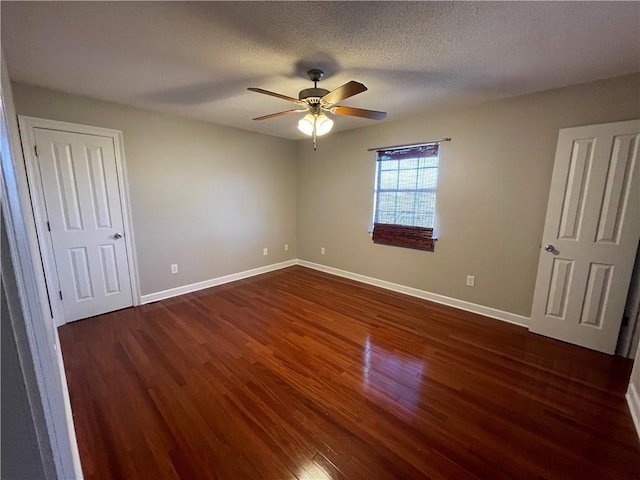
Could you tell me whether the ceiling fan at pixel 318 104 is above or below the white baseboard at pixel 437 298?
above

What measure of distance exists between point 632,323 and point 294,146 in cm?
471

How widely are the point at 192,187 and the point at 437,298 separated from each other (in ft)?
11.7

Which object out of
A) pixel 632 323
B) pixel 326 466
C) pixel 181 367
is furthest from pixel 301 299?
pixel 632 323

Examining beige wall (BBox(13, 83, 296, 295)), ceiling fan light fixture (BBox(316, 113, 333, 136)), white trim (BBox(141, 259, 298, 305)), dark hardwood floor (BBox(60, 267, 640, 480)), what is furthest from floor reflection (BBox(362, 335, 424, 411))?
beige wall (BBox(13, 83, 296, 295))

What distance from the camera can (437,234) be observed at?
3391mm

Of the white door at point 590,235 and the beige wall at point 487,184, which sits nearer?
the white door at point 590,235

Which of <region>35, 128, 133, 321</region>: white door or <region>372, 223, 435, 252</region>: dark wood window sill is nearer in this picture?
→ <region>35, 128, 133, 321</region>: white door

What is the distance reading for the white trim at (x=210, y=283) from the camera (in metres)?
3.45

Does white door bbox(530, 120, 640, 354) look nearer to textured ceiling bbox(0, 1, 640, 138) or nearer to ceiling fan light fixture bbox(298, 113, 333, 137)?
textured ceiling bbox(0, 1, 640, 138)

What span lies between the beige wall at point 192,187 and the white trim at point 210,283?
76 millimetres

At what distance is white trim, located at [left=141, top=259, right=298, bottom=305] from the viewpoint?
3.45 meters

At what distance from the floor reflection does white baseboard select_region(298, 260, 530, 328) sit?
1356 mm

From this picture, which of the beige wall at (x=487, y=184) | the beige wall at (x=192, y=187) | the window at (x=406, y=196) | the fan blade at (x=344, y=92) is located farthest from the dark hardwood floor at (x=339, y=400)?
the fan blade at (x=344, y=92)

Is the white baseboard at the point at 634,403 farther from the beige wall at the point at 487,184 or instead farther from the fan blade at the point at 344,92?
the fan blade at the point at 344,92
